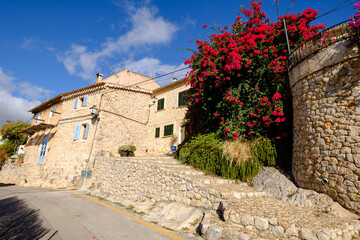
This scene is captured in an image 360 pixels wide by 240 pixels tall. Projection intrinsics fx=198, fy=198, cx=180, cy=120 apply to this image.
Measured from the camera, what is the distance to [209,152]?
7902mm

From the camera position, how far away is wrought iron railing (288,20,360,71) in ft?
16.6

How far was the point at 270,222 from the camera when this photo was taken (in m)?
3.94

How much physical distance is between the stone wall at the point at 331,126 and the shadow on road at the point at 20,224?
21.8ft

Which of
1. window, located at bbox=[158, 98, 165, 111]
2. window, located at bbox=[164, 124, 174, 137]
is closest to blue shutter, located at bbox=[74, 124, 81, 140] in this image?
window, located at bbox=[158, 98, 165, 111]

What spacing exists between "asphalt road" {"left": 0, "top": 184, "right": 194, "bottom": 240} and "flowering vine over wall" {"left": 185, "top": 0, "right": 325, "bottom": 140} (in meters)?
4.57

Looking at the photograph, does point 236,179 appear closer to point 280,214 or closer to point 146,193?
point 280,214

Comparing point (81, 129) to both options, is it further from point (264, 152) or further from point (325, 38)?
point (325, 38)

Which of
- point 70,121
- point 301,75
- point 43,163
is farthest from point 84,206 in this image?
point 43,163

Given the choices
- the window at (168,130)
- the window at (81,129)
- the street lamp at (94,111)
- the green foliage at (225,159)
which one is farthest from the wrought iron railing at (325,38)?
the window at (81,129)

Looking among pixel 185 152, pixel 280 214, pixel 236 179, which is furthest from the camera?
pixel 185 152

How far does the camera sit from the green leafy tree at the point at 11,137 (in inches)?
898

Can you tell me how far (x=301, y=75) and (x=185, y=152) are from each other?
5.54m

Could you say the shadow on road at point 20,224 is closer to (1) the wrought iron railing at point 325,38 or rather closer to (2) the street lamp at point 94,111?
(2) the street lamp at point 94,111

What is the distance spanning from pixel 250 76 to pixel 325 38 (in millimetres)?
2944
